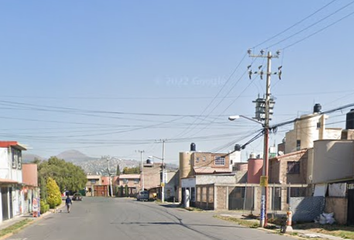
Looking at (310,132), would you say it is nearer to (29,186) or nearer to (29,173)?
(29,173)

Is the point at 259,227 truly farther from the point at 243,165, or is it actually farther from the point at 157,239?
the point at 243,165

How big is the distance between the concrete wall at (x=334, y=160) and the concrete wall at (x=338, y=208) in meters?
7.22

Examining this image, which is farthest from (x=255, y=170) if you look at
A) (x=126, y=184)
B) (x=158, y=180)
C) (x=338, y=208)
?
(x=126, y=184)

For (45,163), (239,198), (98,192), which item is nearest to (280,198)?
(239,198)

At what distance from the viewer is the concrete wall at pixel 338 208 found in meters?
23.9

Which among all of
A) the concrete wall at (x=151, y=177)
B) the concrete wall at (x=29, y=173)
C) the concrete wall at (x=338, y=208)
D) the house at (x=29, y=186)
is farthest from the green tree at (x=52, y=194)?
the concrete wall at (x=151, y=177)

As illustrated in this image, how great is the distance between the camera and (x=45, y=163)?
7869cm

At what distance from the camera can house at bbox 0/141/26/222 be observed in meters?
29.8

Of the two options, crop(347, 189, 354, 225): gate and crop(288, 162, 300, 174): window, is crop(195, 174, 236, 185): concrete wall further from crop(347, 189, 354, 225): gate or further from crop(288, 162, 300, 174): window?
crop(347, 189, 354, 225): gate

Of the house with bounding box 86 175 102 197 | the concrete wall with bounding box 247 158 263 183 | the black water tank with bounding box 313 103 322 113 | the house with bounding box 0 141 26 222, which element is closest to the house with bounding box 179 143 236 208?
the concrete wall with bounding box 247 158 263 183

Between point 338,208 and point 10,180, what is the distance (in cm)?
2183

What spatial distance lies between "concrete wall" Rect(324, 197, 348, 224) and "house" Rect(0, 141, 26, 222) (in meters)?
20.7

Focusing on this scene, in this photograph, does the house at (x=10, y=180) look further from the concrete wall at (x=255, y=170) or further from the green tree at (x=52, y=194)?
the concrete wall at (x=255, y=170)

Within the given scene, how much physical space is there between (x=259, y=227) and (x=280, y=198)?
1731 cm
